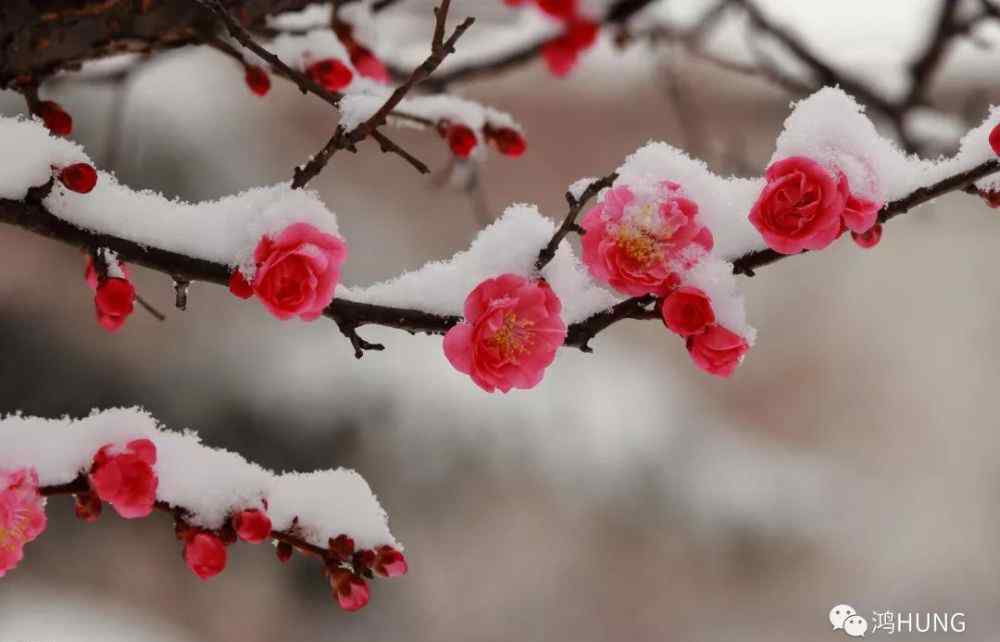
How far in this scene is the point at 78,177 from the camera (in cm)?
49

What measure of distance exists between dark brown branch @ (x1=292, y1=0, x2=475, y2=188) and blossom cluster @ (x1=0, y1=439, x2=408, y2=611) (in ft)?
0.67

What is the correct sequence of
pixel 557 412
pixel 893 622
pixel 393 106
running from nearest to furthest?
pixel 393 106
pixel 893 622
pixel 557 412

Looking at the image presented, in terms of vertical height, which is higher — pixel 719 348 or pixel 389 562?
pixel 719 348

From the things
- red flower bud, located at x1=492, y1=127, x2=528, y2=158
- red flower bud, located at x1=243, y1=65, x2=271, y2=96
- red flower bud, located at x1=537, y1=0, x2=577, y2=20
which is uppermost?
red flower bud, located at x1=537, y1=0, x2=577, y2=20

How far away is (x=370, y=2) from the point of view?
0.86 meters

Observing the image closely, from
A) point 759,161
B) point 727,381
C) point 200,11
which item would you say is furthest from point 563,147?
point 200,11

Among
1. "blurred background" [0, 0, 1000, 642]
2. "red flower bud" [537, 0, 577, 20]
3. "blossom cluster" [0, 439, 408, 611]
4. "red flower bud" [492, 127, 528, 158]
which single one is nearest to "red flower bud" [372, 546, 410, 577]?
"blossom cluster" [0, 439, 408, 611]

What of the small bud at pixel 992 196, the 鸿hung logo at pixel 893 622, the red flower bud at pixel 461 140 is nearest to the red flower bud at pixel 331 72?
the red flower bud at pixel 461 140

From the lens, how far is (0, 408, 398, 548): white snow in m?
0.55

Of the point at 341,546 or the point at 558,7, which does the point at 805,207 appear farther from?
the point at 558,7

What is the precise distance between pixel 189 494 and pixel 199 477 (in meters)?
0.01

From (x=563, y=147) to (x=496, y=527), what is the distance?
3.69 feet

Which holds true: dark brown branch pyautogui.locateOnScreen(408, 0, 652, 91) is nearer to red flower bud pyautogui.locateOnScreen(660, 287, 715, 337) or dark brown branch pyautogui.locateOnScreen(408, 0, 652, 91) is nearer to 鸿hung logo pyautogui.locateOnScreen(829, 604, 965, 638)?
red flower bud pyautogui.locateOnScreen(660, 287, 715, 337)

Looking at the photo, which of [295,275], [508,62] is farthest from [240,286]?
[508,62]
